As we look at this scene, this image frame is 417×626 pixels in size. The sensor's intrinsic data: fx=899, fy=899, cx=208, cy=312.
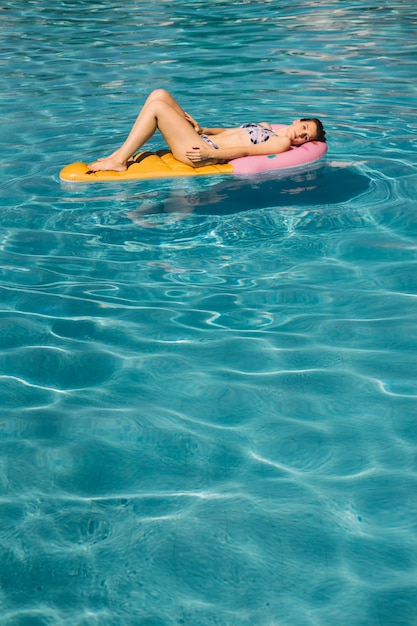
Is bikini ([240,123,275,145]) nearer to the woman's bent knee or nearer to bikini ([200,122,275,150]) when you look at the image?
bikini ([200,122,275,150])

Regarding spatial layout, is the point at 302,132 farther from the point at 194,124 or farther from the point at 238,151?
the point at 194,124

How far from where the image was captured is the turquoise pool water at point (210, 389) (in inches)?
113

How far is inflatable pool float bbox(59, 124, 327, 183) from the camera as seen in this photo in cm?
655

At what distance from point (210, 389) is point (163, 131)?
3156 mm

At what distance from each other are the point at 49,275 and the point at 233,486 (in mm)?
2321

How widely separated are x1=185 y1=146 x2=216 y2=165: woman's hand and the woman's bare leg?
0.14 feet

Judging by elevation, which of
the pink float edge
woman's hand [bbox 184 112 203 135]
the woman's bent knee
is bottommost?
the pink float edge

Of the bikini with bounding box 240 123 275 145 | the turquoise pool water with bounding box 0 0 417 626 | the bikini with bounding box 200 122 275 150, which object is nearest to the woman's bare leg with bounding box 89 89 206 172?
the turquoise pool water with bounding box 0 0 417 626

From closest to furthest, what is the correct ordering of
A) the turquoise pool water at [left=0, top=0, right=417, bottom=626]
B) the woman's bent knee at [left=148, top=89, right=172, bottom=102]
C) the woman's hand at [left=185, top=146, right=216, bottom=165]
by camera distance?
the turquoise pool water at [left=0, top=0, right=417, bottom=626] → the woman's hand at [left=185, top=146, right=216, bottom=165] → the woman's bent knee at [left=148, top=89, right=172, bottom=102]

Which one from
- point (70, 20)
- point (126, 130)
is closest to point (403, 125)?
point (126, 130)

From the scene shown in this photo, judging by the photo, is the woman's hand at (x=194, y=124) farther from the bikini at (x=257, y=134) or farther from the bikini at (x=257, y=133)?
the bikini at (x=257, y=133)

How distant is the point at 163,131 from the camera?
662cm

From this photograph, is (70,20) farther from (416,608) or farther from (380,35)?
(416,608)

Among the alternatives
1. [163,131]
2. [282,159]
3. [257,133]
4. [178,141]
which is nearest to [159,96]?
[163,131]
